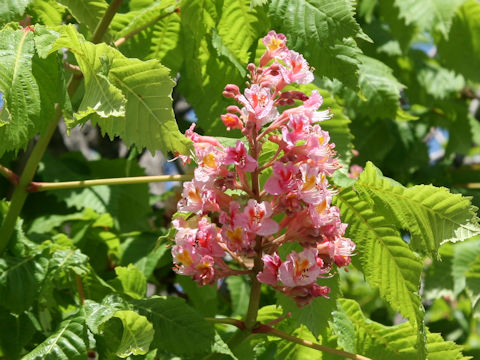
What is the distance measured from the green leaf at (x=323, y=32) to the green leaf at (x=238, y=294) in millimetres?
1255

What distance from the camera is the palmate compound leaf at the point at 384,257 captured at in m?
1.49

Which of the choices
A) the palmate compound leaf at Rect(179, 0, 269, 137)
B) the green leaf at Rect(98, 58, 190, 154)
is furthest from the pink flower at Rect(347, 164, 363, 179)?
the green leaf at Rect(98, 58, 190, 154)

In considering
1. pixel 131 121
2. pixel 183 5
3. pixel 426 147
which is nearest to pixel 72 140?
pixel 426 147

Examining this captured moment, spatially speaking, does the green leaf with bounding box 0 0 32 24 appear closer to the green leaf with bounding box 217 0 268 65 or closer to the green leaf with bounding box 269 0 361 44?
the green leaf with bounding box 217 0 268 65

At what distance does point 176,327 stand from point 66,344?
0.23 m

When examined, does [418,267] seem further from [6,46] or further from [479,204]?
[6,46]

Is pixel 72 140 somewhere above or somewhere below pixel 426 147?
below

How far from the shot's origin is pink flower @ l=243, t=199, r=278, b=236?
1324 millimetres

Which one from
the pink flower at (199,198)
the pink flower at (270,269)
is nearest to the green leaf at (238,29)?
the pink flower at (199,198)

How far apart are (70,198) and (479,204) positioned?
55.4 inches

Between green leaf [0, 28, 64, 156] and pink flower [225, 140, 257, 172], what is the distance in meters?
0.41

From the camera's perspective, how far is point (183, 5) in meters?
1.70

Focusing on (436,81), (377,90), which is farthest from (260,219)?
(436,81)

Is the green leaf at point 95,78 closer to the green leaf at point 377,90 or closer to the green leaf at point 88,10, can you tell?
the green leaf at point 88,10
